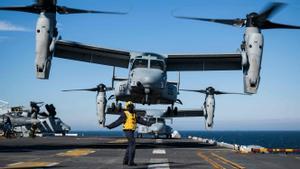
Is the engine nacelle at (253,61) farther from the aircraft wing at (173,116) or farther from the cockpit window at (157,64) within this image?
the aircraft wing at (173,116)

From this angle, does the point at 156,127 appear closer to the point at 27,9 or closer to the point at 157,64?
the point at 157,64

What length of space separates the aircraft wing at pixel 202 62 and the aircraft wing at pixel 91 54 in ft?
12.1

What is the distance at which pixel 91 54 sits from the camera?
106 feet

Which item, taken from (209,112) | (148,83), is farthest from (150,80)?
(209,112)

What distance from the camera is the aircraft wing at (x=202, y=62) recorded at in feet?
103

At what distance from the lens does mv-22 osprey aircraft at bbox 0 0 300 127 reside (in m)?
25.3

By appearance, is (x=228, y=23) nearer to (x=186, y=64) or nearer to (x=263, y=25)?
(x=263, y=25)

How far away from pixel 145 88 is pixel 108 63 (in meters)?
7.91

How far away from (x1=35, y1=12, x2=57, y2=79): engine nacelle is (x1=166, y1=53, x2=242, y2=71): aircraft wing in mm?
9302

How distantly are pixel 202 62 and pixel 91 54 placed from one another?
8752 millimetres

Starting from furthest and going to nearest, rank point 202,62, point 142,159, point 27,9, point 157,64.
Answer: point 202,62, point 157,64, point 27,9, point 142,159

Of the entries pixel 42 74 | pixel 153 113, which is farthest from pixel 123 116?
pixel 153 113

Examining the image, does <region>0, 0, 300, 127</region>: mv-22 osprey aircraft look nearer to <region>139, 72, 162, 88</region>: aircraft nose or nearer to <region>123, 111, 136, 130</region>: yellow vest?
<region>139, 72, 162, 88</region>: aircraft nose

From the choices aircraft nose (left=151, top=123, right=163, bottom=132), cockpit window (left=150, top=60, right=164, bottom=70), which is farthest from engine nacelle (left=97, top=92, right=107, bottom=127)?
aircraft nose (left=151, top=123, right=163, bottom=132)
